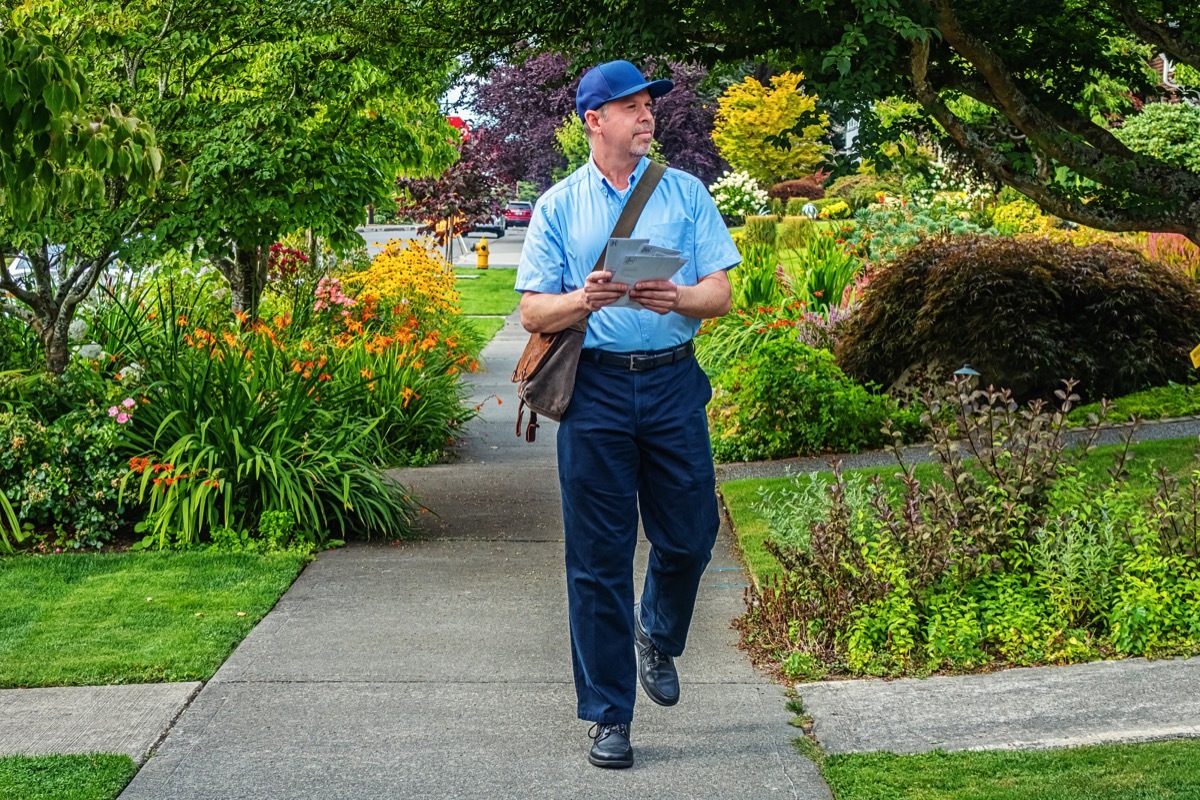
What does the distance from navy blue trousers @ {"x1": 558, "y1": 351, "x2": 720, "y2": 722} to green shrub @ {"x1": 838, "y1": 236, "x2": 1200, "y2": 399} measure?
229 inches

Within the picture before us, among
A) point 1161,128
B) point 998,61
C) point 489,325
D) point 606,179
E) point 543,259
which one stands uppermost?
point 1161,128

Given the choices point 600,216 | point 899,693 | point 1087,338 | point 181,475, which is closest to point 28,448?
point 181,475

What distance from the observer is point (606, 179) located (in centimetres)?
427

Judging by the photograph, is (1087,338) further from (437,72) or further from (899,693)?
(899,693)

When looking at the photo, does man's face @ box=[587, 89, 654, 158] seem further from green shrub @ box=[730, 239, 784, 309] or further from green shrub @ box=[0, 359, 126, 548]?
green shrub @ box=[730, 239, 784, 309]

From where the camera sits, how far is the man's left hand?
4.00 metres

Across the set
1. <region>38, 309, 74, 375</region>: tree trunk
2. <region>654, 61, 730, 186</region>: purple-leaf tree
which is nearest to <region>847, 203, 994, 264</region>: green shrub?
<region>38, 309, 74, 375</region>: tree trunk

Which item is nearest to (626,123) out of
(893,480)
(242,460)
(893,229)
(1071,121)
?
(1071,121)

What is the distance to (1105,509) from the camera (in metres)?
5.29

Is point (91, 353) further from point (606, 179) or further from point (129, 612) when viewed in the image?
point (606, 179)

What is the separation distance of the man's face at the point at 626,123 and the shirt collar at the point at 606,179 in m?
0.08

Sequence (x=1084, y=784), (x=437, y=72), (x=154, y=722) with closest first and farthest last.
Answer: (x=1084, y=784) → (x=154, y=722) → (x=437, y=72)

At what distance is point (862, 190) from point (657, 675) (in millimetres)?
26513

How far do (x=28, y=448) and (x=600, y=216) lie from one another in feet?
13.8
